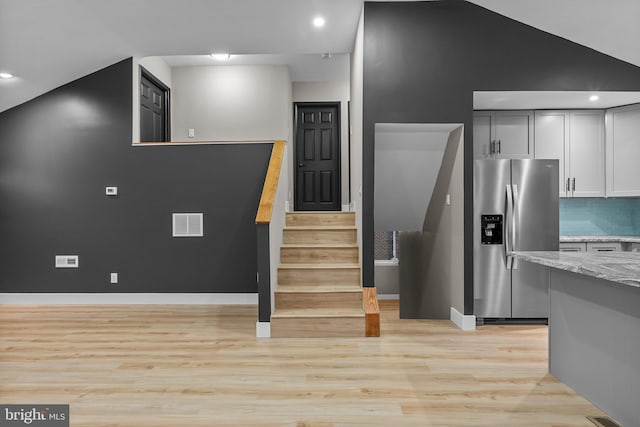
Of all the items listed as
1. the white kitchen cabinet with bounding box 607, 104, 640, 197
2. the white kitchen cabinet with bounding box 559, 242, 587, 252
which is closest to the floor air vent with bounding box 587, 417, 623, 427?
the white kitchen cabinet with bounding box 559, 242, 587, 252

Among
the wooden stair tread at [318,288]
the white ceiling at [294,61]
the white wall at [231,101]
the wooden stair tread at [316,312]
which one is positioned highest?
the white ceiling at [294,61]

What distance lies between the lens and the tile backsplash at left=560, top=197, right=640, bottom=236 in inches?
213

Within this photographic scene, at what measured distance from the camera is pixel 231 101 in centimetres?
662

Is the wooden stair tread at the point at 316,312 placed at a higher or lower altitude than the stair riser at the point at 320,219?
lower

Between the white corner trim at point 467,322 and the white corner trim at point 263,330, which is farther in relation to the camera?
the white corner trim at point 467,322

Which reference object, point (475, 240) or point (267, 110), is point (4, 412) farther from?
point (267, 110)

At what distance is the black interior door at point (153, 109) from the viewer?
224 inches

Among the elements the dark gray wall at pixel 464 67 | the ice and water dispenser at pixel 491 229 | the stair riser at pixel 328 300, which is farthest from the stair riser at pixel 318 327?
the ice and water dispenser at pixel 491 229

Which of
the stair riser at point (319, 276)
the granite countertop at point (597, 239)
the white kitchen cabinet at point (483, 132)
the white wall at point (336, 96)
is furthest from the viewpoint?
the white wall at point (336, 96)

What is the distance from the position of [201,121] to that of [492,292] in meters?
4.75

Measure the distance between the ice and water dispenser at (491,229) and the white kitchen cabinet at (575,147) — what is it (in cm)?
131

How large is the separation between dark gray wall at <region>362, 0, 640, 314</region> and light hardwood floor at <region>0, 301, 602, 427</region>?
975 millimetres

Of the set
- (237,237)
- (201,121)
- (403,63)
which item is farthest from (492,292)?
(201,121)

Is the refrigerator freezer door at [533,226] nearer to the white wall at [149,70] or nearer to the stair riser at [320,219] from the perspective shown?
the stair riser at [320,219]
